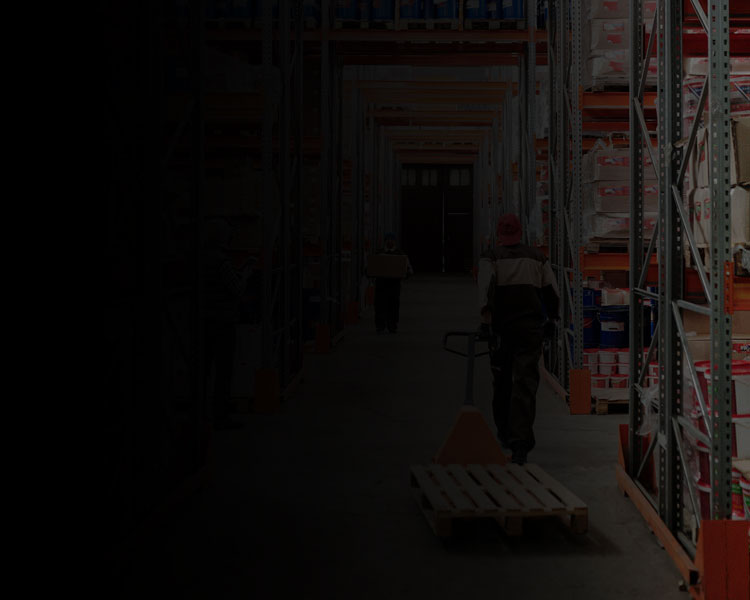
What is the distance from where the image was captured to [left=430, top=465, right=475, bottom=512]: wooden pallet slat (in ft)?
16.7

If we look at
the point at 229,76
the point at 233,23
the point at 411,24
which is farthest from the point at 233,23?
the point at 229,76

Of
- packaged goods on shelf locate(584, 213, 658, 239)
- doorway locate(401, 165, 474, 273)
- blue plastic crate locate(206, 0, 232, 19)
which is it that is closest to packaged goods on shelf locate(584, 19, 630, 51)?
packaged goods on shelf locate(584, 213, 658, 239)

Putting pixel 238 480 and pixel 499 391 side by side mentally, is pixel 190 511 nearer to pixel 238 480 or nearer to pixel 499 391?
pixel 238 480

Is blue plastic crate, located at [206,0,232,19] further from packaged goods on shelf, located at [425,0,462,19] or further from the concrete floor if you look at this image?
the concrete floor

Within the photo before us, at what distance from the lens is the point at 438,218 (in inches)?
1651

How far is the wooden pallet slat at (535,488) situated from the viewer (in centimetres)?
511

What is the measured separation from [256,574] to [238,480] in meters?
1.81

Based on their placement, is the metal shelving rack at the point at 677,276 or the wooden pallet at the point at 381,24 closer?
the metal shelving rack at the point at 677,276

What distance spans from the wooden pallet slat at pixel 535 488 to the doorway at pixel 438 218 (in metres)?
35.9

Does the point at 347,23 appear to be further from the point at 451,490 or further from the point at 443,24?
the point at 451,490

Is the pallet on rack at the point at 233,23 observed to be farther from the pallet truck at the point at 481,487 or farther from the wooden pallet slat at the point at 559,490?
the wooden pallet slat at the point at 559,490

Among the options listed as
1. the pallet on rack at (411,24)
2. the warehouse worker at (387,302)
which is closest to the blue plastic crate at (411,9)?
the pallet on rack at (411,24)

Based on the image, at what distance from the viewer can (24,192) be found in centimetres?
403

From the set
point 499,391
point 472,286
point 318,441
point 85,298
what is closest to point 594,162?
point 499,391
